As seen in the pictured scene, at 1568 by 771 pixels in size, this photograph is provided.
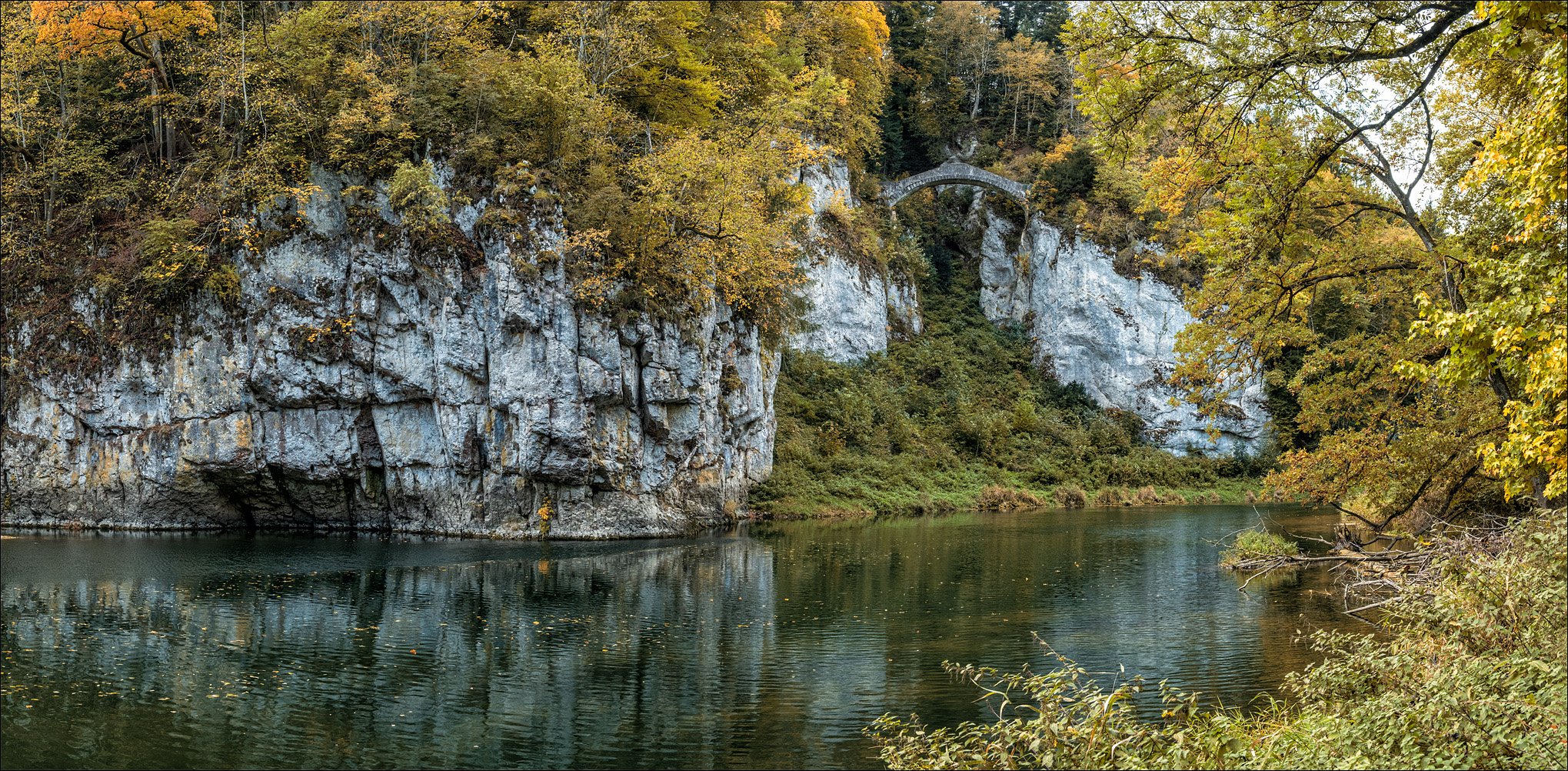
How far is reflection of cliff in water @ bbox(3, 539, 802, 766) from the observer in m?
12.1

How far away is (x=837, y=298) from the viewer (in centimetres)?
5225

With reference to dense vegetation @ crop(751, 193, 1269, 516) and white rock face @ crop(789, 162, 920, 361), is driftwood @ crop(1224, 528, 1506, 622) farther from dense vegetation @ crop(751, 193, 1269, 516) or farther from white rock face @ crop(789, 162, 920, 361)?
white rock face @ crop(789, 162, 920, 361)

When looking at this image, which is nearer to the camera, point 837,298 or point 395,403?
point 395,403

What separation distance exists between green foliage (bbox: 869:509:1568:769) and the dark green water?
2942 millimetres

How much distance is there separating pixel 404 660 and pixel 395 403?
57.5ft

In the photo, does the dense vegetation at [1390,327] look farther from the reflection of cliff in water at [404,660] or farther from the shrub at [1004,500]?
the shrub at [1004,500]

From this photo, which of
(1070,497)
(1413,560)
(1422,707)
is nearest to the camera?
(1422,707)

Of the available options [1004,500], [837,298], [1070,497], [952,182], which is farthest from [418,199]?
[952,182]

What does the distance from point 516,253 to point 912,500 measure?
Answer: 1943cm

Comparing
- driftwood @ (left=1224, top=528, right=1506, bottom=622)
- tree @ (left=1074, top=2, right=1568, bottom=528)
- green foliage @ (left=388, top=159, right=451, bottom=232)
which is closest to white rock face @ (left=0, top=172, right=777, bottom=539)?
green foliage @ (left=388, top=159, right=451, bottom=232)

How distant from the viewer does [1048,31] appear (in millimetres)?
69438

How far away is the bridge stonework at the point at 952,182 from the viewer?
58.6 meters

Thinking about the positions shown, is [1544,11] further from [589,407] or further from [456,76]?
[456,76]

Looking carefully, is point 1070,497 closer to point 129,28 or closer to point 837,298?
point 837,298
